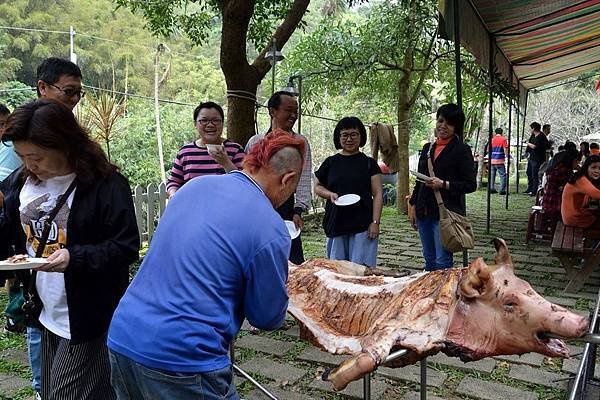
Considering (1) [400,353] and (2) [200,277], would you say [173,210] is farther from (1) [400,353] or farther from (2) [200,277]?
(1) [400,353]

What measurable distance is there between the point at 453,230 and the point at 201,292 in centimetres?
261


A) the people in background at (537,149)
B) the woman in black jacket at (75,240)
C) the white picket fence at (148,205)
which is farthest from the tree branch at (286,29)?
the people in background at (537,149)

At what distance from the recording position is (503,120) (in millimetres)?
28875

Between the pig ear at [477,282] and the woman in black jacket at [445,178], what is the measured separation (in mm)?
2027

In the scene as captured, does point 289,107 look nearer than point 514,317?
No

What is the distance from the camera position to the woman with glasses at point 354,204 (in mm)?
3709

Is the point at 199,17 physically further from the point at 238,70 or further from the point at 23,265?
the point at 23,265

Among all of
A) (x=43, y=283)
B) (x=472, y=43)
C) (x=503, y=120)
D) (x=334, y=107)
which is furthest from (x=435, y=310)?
(x=503, y=120)

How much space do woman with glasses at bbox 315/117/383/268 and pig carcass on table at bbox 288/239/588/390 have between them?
5.65ft

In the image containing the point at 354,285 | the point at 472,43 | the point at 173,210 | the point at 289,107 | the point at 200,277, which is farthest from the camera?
the point at 472,43

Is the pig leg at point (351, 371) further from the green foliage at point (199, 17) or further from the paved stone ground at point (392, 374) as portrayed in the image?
the green foliage at point (199, 17)

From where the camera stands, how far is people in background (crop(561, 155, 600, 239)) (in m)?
4.87

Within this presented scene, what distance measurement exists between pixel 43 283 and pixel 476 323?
1513mm

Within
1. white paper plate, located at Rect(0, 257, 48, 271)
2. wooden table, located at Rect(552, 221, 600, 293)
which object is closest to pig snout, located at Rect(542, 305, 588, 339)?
white paper plate, located at Rect(0, 257, 48, 271)
